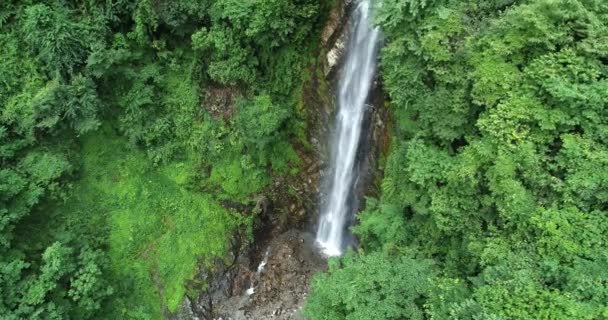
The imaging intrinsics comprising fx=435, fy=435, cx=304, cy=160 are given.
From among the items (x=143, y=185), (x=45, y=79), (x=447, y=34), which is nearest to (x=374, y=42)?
(x=447, y=34)

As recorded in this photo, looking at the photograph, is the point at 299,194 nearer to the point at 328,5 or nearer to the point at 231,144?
the point at 231,144

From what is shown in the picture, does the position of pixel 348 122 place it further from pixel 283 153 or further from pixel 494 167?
pixel 494 167

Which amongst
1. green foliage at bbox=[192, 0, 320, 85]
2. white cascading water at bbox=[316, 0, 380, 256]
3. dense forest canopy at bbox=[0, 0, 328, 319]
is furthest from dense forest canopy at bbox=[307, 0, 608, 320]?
dense forest canopy at bbox=[0, 0, 328, 319]

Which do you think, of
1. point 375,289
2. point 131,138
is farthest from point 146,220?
point 375,289

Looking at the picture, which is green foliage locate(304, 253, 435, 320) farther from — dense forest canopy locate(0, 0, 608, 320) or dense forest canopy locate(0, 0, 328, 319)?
dense forest canopy locate(0, 0, 328, 319)

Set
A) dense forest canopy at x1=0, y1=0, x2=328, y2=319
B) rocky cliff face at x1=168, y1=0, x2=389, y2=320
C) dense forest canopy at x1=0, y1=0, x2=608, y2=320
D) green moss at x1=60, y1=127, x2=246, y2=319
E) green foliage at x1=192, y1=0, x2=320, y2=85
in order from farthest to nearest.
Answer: green moss at x1=60, y1=127, x2=246, y2=319
rocky cliff face at x1=168, y1=0, x2=389, y2=320
dense forest canopy at x1=0, y1=0, x2=328, y2=319
green foliage at x1=192, y1=0, x2=320, y2=85
dense forest canopy at x1=0, y1=0, x2=608, y2=320

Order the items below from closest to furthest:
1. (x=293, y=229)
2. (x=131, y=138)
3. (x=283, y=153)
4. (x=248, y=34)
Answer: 1. (x=248, y=34)
2. (x=131, y=138)
3. (x=283, y=153)
4. (x=293, y=229)

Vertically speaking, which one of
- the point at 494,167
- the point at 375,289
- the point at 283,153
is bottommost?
the point at 375,289
